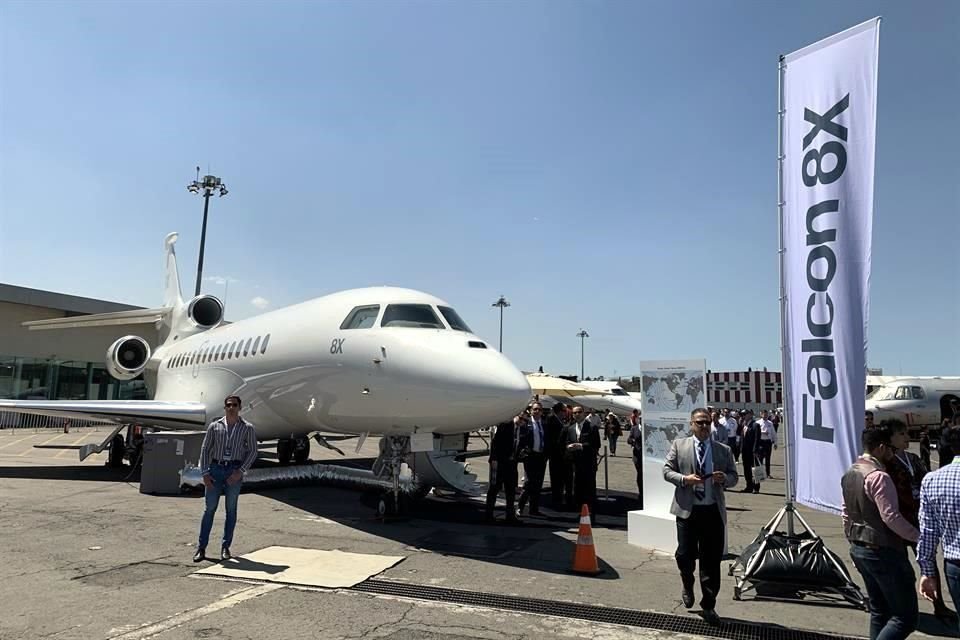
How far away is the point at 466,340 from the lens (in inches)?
348

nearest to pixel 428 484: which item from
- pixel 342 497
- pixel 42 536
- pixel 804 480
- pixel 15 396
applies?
pixel 342 497

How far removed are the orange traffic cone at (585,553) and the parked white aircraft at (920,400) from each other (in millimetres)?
30735

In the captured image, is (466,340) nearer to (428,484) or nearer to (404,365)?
(404,365)

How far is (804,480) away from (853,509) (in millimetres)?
2508

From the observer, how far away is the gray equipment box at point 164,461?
38.0 ft

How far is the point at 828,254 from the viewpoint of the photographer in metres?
6.30

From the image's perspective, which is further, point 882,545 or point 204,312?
point 204,312

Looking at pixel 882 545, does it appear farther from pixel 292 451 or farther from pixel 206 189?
pixel 206 189

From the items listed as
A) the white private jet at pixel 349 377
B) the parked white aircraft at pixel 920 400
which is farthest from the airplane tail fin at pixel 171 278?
the parked white aircraft at pixel 920 400

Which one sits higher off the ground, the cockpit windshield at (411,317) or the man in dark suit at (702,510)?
the cockpit windshield at (411,317)

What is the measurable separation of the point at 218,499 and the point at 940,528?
631cm

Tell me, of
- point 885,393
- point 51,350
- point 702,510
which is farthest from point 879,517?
point 51,350

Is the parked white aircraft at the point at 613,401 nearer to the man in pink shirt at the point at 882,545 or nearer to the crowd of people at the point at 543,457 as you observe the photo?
the crowd of people at the point at 543,457

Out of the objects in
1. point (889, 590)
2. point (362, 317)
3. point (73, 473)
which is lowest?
point (73, 473)
